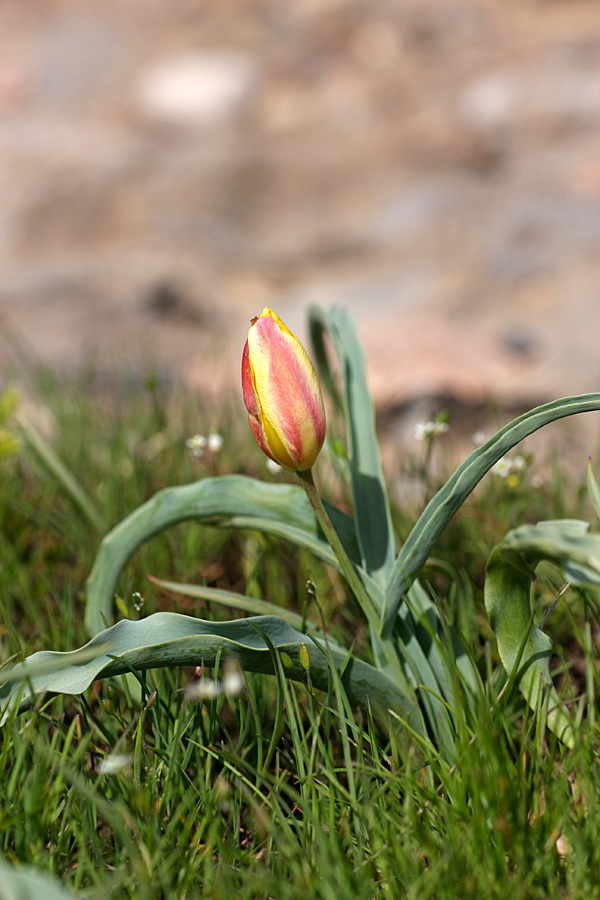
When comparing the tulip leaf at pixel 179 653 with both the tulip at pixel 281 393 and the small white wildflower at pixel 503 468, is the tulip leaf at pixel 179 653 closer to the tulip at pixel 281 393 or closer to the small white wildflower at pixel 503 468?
the tulip at pixel 281 393

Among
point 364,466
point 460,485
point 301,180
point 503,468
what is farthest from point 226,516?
point 301,180

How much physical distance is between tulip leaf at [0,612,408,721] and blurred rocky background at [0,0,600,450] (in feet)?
5.77

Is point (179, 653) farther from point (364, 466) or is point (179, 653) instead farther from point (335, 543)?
point (364, 466)

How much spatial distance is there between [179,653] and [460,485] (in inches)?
12.6

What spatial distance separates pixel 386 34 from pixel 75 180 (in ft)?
6.81

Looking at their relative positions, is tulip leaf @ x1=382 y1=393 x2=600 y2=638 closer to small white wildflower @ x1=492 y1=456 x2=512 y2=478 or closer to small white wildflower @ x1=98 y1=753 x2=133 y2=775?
small white wildflower @ x1=98 y1=753 x2=133 y2=775

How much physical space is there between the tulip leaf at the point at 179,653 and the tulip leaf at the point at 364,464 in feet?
0.43

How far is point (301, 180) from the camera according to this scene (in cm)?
402

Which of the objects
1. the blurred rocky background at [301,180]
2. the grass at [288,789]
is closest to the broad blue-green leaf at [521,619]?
the grass at [288,789]

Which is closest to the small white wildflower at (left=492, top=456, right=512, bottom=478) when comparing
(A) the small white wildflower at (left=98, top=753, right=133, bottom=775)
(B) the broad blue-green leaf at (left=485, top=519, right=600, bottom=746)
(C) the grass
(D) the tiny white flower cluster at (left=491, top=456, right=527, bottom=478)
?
(D) the tiny white flower cluster at (left=491, top=456, right=527, bottom=478)

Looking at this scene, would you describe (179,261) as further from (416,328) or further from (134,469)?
(134,469)

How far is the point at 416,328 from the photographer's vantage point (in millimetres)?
2547

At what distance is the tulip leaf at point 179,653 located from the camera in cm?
70

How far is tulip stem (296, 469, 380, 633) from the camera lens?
75cm
